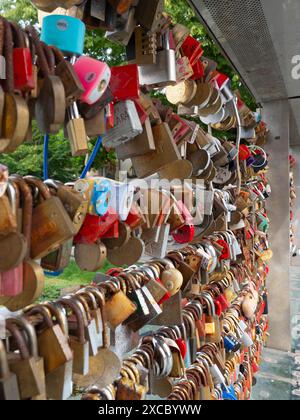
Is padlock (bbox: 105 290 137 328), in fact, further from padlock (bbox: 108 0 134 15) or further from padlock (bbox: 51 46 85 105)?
padlock (bbox: 108 0 134 15)

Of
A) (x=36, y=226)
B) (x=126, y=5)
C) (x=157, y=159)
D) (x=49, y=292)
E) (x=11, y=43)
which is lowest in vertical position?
(x=49, y=292)

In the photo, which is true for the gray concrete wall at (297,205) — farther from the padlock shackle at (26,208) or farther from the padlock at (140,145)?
the padlock shackle at (26,208)

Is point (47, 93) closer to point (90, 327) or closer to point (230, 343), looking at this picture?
point (90, 327)

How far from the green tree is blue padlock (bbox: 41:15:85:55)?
2.49 metres

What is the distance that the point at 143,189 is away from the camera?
1014 millimetres

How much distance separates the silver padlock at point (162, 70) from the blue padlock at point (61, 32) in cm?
34

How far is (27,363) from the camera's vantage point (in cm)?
57

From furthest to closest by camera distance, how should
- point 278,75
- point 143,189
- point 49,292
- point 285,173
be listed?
1. point 49,292
2. point 285,173
3. point 278,75
4. point 143,189

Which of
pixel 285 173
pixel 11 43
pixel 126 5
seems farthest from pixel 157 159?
pixel 285 173

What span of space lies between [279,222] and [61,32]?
3074 mm

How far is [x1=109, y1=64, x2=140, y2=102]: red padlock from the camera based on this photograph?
872 mm

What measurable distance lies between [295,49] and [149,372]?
6.00 feet

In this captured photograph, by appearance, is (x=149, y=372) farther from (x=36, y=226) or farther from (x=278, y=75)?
(x=278, y=75)

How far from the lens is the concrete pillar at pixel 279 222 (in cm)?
334
